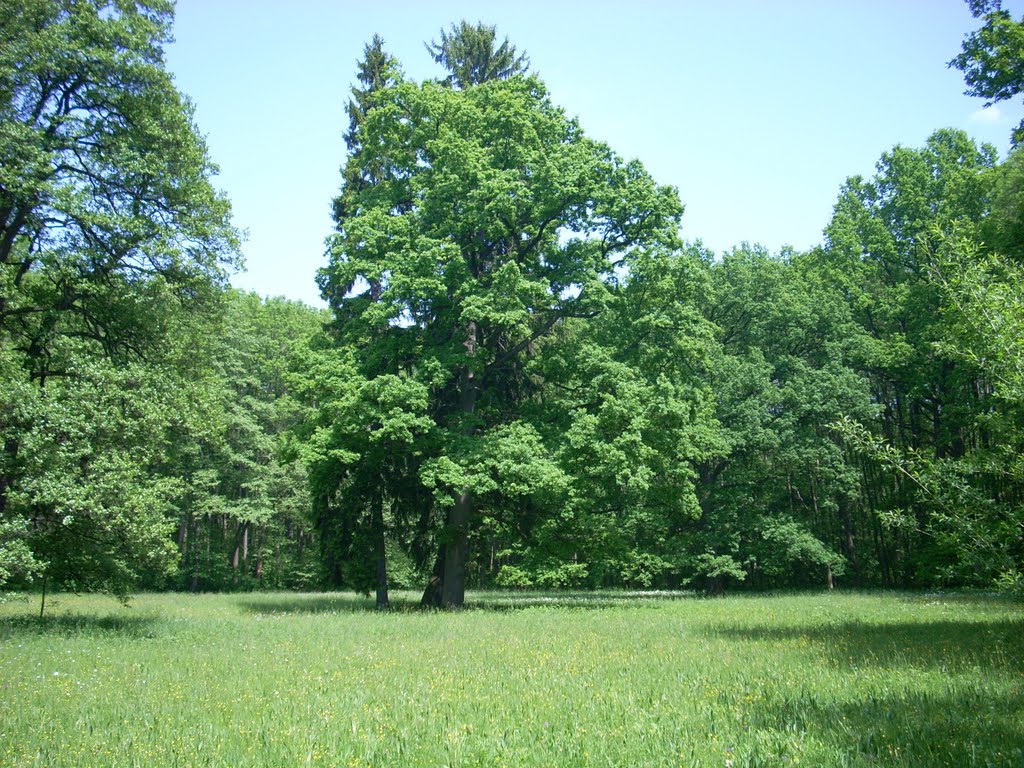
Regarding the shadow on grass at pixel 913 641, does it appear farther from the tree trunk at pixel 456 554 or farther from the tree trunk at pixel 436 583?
the tree trunk at pixel 436 583

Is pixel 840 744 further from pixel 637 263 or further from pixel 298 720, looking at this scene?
pixel 637 263

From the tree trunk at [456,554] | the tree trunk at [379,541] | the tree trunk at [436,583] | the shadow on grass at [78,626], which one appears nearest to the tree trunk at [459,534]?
the tree trunk at [456,554]

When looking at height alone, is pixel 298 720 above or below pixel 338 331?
below

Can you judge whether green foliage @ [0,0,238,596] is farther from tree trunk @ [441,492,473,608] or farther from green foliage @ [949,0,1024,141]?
green foliage @ [949,0,1024,141]

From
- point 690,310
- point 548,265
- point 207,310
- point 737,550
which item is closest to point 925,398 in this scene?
point 737,550

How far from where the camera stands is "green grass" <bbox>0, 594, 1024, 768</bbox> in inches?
265

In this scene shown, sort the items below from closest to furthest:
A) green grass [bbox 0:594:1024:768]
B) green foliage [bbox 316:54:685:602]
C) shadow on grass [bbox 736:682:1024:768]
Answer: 1. shadow on grass [bbox 736:682:1024:768]
2. green grass [bbox 0:594:1024:768]
3. green foliage [bbox 316:54:685:602]

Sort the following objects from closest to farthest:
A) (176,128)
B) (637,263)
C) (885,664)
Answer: (885,664) → (176,128) → (637,263)

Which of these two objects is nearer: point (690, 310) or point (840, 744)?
point (840, 744)

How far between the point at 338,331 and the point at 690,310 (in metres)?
13.1

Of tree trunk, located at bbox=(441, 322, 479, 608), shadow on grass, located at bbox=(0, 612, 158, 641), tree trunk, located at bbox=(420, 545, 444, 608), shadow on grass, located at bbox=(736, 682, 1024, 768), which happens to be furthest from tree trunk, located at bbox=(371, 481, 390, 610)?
shadow on grass, located at bbox=(736, 682, 1024, 768)

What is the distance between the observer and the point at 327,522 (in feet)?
87.6

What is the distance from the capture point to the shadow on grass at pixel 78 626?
54.3ft

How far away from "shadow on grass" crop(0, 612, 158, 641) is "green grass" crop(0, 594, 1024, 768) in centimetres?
24
